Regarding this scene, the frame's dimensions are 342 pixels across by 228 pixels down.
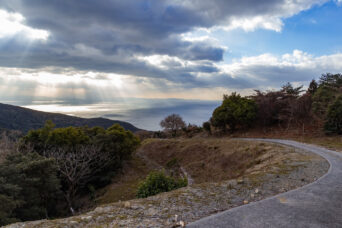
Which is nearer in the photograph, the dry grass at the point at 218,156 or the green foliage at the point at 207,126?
the dry grass at the point at 218,156

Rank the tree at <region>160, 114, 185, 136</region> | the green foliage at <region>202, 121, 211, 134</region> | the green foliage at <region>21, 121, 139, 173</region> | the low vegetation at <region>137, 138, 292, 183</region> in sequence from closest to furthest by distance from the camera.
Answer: the low vegetation at <region>137, 138, 292, 183</region>
the green foliage at <region>21, 121, 139, 173</region>
the green foliage at <region>202, 121, 211, 134</region>
the tree at <region>160, 114, 185, 136</region>

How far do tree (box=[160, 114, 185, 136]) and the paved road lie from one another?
39157mm

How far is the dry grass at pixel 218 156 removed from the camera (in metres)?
15.3

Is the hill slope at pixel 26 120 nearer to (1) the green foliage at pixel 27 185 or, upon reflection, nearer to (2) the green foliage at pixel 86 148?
(2) the green foliage at pixel 86 148

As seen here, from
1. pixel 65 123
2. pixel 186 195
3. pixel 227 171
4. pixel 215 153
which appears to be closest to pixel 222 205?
pixel 186 195

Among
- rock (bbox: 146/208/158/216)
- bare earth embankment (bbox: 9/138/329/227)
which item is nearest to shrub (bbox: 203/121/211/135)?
bare earth embankment (bbox: 9/138/329/227)

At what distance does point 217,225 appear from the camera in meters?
4.45

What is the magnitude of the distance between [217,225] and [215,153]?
63.5ft

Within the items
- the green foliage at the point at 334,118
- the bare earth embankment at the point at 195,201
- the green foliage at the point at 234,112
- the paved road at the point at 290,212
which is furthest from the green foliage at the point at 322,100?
the paved road at the point at 290,212

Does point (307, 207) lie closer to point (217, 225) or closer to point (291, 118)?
point (217, 225)

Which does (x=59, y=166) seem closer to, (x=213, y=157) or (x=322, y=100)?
(x=213, y=157)

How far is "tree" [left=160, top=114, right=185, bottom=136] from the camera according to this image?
4597 centimetres

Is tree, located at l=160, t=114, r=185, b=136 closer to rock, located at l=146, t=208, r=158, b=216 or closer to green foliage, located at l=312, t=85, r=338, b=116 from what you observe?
green foliage, located at l=312, t=85, r=338, b=116

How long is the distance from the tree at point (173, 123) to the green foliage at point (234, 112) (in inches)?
471
